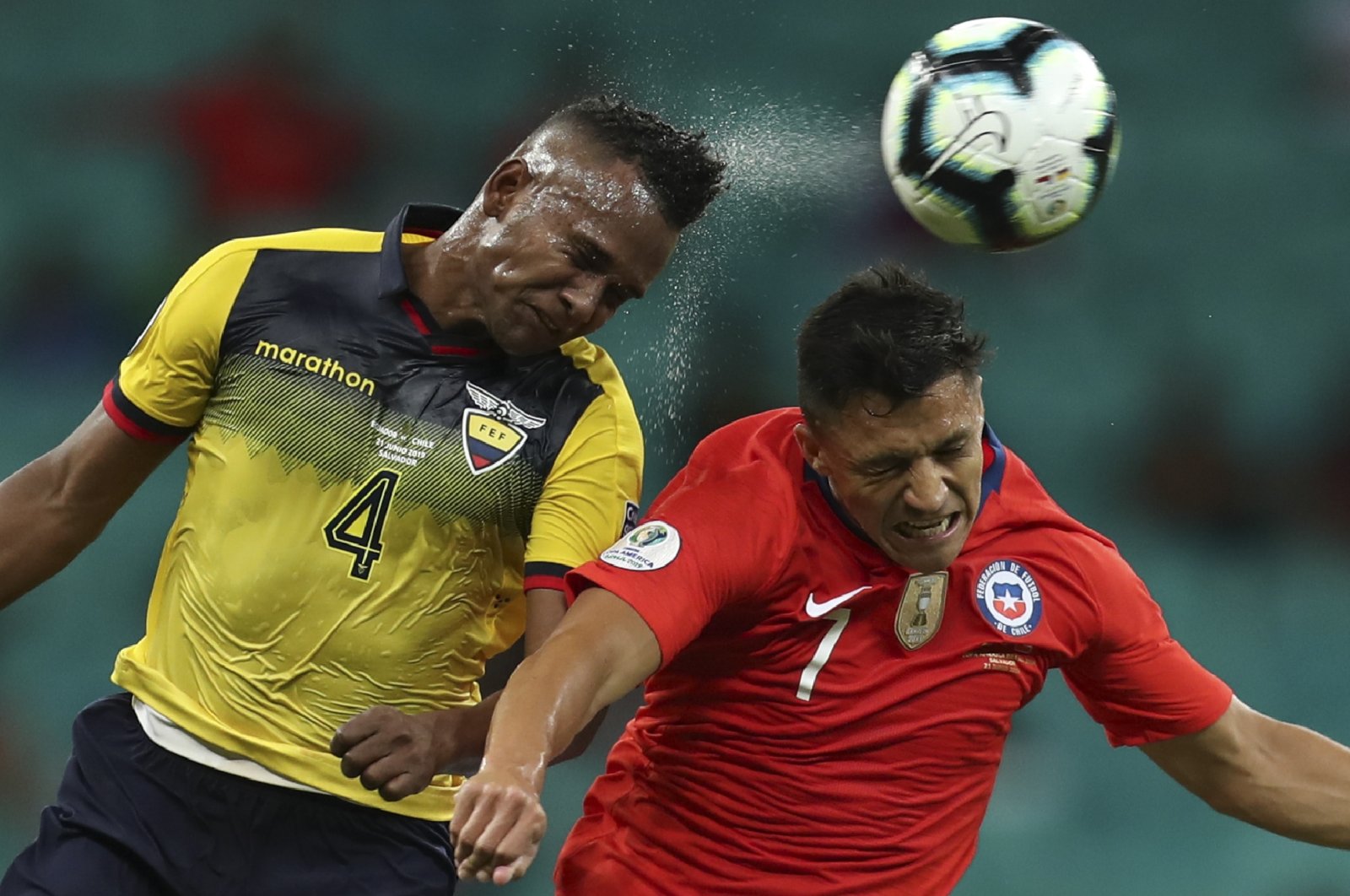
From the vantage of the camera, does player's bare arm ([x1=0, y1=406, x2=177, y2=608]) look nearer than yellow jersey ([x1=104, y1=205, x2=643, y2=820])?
No

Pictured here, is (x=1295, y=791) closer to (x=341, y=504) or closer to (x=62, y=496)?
(x=341, y=504)

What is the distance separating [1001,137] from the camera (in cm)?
312

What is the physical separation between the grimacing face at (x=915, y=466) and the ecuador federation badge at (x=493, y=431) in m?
0.50

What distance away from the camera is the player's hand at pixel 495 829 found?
6.56 ft

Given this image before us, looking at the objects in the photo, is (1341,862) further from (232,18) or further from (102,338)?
(232,18)

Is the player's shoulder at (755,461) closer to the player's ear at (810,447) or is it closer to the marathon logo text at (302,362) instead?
the player's ear at (810,447)

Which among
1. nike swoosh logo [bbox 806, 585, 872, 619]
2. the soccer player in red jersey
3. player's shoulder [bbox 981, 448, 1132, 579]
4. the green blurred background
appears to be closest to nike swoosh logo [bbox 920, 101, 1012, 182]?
the soccer player in red jersey

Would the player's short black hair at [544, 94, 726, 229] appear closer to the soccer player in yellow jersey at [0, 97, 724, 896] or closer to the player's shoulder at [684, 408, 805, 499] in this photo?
the soccer player in yellow jersey at [0, 97, 724, 896]

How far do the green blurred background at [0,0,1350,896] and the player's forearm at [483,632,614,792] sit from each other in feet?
11.9

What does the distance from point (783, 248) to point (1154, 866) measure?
279 cm

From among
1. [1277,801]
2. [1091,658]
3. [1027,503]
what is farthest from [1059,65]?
[1277,801]

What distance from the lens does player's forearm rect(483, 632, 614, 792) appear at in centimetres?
219

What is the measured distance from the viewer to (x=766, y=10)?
722cm

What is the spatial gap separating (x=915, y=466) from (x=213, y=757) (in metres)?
1.21
